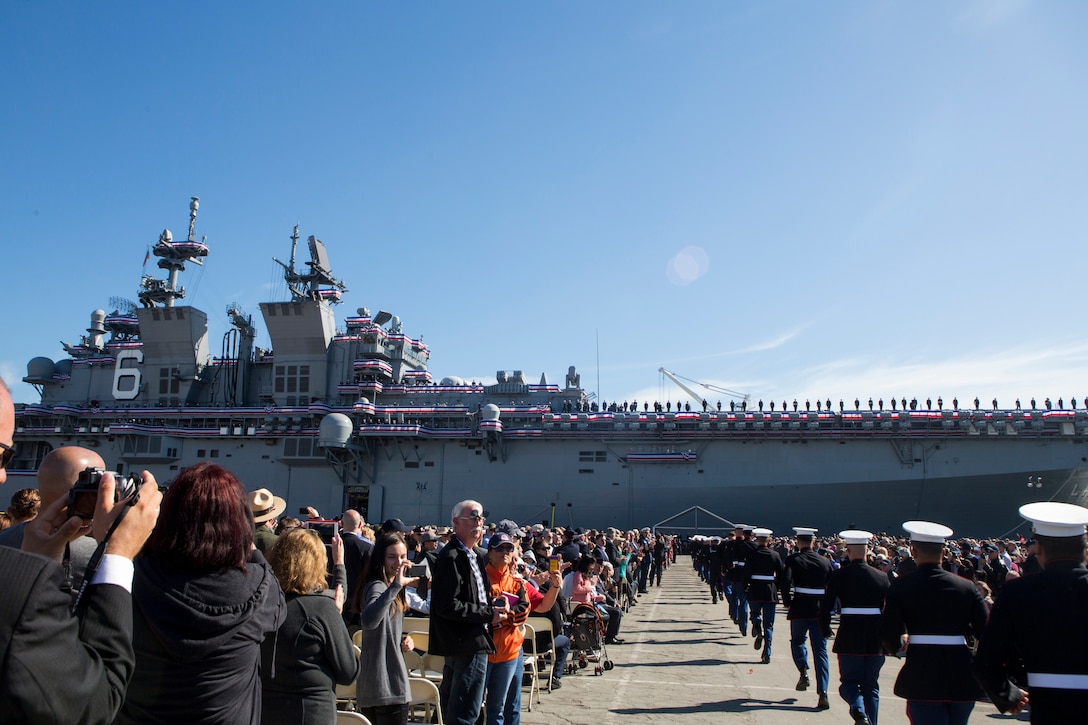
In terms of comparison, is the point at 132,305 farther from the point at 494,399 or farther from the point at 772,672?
the point at 772,672

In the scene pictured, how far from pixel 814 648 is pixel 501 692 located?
202 inches

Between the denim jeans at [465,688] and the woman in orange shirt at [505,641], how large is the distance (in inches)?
11.8

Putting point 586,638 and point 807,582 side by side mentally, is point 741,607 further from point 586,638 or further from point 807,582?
point 586,638

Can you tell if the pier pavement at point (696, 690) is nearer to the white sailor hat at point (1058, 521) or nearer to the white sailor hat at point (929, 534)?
the white sailor hat at point (929, 534)

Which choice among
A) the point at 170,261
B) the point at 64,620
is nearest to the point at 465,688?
the point at 64,620

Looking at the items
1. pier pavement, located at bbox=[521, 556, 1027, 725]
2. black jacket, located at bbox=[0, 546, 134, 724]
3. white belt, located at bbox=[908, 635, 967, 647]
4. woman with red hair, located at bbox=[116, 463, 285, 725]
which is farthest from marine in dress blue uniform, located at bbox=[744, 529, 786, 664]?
black jacket, located at bbox=[0, 546, 134, 724]

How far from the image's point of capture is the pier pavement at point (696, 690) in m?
8.15

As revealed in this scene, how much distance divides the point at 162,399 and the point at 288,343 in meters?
8.07

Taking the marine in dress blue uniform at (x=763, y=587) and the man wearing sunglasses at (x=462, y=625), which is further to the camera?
the marine in dress blue uniform at (x=763, y=587)

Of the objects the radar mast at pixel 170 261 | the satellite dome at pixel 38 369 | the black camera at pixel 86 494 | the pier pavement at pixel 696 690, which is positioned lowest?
the pier pavement at pixel 696 690

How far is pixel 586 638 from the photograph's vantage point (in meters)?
10.7

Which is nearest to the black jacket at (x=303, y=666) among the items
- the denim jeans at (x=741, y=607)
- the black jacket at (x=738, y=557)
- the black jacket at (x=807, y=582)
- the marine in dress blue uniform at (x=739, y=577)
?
the black jacket at (x=807, y=582)

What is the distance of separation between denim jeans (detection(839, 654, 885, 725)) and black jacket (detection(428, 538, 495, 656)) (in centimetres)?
436

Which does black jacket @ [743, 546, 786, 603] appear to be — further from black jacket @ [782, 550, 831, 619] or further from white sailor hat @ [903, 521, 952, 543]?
white sailor hat @ [903, 521, 952, 543]
